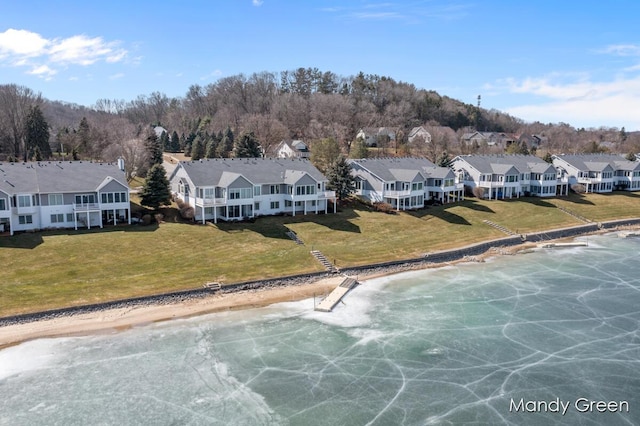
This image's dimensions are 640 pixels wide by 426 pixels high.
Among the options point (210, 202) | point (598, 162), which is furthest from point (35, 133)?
point (598, 162)

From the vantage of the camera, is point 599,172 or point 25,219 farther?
point 599,172

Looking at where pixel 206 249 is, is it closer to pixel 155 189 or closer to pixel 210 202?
pixel 210 202

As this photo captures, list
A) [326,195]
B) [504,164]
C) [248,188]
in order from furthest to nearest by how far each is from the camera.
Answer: [504,164] < [326,195] < [248,188]

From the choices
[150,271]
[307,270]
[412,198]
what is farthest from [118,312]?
[412,198]

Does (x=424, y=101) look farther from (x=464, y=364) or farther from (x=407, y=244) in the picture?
(x=464, y=364)

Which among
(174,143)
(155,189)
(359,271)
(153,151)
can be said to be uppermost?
(174,143)

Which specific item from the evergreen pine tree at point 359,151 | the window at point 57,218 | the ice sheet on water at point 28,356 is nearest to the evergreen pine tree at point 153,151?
the window at point 57,218

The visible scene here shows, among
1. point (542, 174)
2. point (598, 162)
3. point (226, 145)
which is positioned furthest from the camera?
point (226, 145)

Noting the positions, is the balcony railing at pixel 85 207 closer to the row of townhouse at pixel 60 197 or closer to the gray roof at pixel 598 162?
the row of townhouse at pixel 60 197
